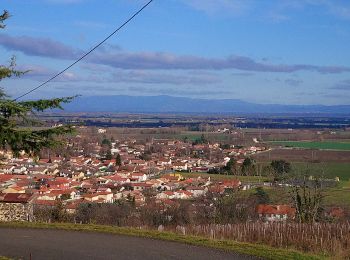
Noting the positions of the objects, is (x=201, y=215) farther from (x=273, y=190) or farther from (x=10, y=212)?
(x=273, y=190)

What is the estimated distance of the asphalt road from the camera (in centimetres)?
1120

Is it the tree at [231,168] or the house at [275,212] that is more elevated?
the house at [275,212]

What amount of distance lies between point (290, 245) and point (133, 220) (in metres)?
10.2

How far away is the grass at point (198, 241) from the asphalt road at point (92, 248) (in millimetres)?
355

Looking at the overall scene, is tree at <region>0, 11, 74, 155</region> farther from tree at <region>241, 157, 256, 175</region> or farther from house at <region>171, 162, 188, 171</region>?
house at <region>171, 162, 188, 171</region>

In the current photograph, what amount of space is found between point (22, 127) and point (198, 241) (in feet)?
16.3

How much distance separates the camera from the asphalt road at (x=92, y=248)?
36.8 ft

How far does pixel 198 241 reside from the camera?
13.1 meters

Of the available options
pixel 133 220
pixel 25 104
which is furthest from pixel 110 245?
pixel 133 220

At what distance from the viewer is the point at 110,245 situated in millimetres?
12453

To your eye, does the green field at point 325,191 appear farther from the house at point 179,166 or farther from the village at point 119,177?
the house at point 179,166

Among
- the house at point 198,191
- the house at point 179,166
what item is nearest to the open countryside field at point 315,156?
the house at point 179,166

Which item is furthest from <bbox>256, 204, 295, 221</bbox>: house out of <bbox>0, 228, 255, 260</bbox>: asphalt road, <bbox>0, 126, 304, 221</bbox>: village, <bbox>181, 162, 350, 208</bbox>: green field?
<bbox>0, 228, 255, 260</bbox>: asphalt road

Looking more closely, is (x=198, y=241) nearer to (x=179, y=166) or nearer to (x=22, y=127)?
(x=22, y=127)
